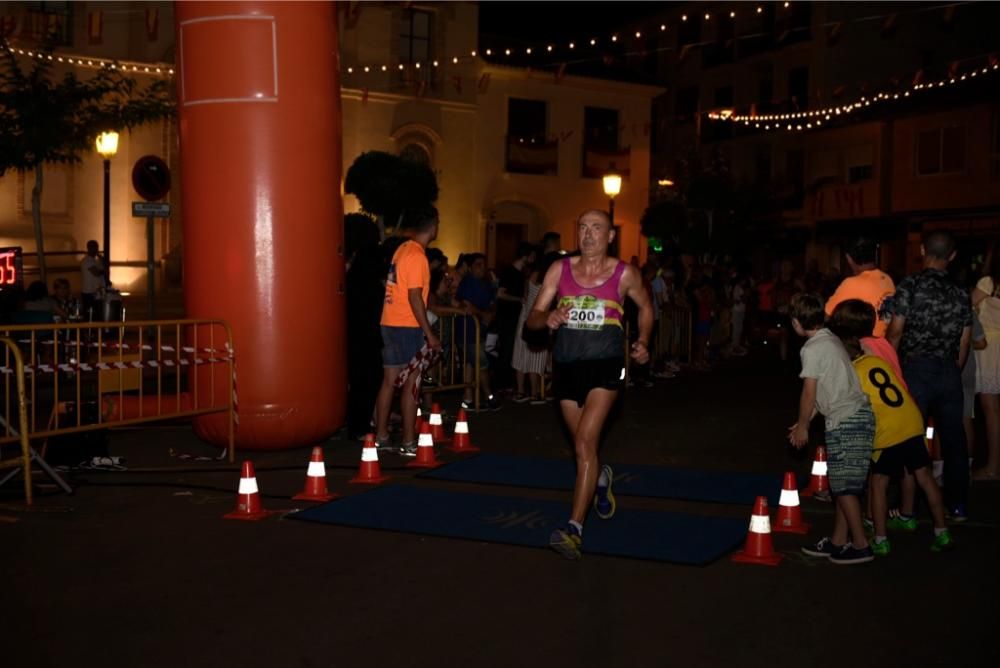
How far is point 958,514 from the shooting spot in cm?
791

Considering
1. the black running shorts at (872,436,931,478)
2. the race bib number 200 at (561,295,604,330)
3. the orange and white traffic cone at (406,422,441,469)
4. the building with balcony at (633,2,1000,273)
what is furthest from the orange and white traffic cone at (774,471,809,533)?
the building with balcony at (633,2,1000,273)

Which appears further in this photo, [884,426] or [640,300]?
[640,300]

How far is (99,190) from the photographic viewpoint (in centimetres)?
2817

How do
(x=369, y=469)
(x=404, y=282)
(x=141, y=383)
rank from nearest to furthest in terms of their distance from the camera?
(x=369, y=469), (x=141, y=383), (x=404, y=282)

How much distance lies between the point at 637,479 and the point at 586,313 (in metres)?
2.79

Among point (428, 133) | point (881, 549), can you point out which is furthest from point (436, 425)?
point (428, 133)

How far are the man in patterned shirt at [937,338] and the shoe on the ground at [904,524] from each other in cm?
44

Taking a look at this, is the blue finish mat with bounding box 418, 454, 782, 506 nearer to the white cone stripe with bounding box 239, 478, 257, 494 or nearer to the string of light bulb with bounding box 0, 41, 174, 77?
the white cone stripe with bounding box 239, 478, 257, 494

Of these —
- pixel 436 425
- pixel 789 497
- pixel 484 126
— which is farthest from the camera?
pixel 484 126

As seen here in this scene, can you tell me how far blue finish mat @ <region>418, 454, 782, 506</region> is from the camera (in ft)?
29.1

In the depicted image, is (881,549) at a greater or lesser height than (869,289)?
lesser

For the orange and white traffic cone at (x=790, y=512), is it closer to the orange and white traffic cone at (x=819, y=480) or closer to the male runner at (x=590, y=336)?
the orange and white traffic cone at (x=819, y=480)

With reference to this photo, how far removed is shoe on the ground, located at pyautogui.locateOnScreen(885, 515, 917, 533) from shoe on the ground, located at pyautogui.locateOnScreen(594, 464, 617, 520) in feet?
6.05

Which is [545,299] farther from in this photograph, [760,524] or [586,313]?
[760,524]
